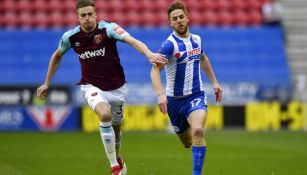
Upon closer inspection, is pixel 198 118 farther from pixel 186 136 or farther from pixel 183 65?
pixel 186 136

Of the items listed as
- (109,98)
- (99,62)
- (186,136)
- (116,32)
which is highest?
(116,32)

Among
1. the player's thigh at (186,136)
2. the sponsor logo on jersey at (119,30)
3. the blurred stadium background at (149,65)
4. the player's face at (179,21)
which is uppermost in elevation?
the player's face at (179,21)

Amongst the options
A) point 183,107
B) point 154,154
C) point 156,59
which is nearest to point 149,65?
point 154,154

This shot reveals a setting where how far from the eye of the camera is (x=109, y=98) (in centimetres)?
926

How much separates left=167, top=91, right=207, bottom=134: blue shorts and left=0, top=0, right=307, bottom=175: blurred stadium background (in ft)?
29.2

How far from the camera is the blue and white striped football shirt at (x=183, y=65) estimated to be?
8828mm

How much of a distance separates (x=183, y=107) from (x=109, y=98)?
3.21 ft

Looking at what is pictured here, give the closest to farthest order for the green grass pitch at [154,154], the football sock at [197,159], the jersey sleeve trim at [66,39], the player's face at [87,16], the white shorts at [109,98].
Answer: the football sock at [197,159]
the player's face at [87,16]
the white shorts at [109,98]
the jersey sleeve trim at [66,39]
the green grass pitch at [154,154]

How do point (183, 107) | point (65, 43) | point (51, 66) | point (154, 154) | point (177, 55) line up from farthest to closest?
point (154, 154) < point (51, 66) < point (65, 43) < point (183, 107) < point (177, 55)

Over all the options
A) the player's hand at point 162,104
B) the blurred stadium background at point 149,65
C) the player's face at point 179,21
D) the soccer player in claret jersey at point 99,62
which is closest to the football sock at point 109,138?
the soccer player in claret jersey at point 99,62

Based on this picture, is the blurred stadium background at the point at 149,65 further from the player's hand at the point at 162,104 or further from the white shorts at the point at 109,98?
the player's hand at the point at 162,104

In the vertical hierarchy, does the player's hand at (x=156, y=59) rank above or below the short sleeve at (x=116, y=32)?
below

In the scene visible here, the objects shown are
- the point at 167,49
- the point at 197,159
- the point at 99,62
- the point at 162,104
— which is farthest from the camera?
the point at 99,62

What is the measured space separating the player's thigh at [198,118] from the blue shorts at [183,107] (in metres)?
0.08
